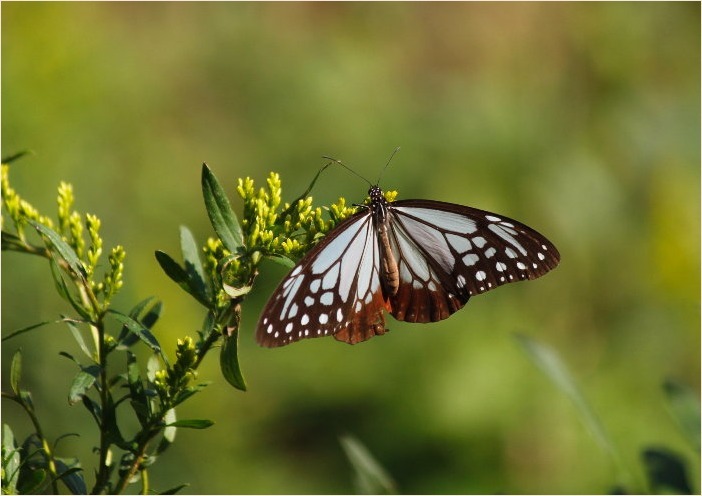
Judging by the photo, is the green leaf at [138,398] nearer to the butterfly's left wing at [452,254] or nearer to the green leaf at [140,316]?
the green leaf at [140,316]

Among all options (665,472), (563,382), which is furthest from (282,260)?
(665,472)

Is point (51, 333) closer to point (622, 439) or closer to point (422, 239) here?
point (422, 239)

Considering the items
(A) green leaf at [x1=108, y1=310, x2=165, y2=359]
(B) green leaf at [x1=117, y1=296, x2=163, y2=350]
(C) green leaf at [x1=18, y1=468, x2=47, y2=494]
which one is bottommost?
(C) green leaf at [x1=18, y1=468, x2=47, y2=494]

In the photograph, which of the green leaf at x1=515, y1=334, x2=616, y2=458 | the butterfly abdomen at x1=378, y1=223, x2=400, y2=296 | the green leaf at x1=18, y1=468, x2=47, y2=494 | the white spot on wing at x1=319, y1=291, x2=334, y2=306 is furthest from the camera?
the green leaf at x1=515, y1=334, x2=616, y2=458

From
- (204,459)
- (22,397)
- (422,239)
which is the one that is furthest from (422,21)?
(22,397)

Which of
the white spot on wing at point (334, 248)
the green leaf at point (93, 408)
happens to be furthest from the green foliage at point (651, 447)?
the green leaf at point (93, 408)

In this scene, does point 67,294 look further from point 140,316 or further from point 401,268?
point 401,268

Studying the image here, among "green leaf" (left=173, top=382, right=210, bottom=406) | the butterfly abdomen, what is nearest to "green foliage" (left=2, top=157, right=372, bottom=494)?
"green leaf" (left=173, top=382, right=210, bottom=406)

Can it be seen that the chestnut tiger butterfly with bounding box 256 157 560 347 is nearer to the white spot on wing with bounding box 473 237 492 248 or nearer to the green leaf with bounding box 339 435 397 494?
the white spot on wing with bounding box 473 237 492 248
